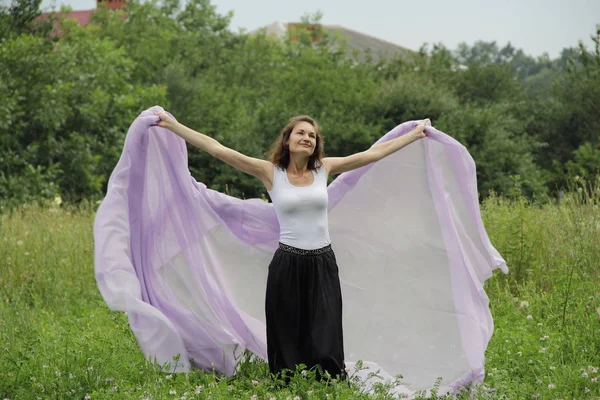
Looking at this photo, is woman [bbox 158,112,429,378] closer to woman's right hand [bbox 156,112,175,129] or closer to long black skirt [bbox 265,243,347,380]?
long black skirt [bbox 265,243,347,380]

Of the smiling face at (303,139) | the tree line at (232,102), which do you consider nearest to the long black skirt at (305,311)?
the smiling face at (303,139)

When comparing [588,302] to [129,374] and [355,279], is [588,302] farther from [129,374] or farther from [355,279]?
[129,374]

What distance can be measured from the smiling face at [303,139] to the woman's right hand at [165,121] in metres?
0.88

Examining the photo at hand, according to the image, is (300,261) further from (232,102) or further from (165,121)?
(232,102)

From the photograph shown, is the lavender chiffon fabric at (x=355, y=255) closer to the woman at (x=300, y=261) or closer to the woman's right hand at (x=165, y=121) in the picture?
the woman's right hand at (x=165, y=121)

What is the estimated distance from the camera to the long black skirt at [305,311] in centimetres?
595

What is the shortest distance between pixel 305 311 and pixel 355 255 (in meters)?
1.02

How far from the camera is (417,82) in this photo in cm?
3045

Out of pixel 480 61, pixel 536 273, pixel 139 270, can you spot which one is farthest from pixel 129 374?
pixel 480 61

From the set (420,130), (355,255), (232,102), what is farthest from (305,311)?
(232,102)

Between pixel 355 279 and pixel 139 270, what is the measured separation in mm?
1733

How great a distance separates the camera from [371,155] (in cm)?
637

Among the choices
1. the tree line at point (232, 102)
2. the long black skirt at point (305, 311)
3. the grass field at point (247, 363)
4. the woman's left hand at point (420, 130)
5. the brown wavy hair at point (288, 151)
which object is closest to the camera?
the grass field at point (247, 363)

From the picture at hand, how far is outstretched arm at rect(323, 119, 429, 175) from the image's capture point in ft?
20.6
